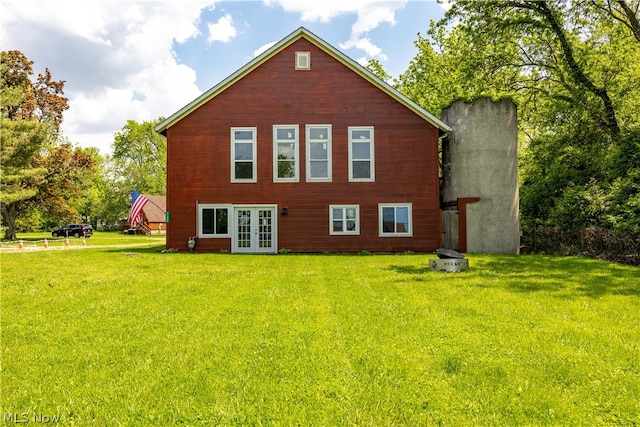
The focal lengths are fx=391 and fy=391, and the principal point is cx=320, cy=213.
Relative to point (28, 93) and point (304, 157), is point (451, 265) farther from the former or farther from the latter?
point (28, 93)

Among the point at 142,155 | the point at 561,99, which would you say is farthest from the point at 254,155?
the point at 142,155

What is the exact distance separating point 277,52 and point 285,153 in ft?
14.9

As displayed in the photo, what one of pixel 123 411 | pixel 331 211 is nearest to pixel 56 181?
pixel 331 211

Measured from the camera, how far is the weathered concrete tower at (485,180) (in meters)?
17.0

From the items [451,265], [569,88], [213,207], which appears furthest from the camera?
[569,88]

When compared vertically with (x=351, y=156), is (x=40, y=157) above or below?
above

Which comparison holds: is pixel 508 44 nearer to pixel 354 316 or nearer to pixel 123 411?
pixel 354 316

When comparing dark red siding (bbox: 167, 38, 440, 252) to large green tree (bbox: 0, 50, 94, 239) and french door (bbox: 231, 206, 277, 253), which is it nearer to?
french door (bbox: 231, 206, 277, 253)

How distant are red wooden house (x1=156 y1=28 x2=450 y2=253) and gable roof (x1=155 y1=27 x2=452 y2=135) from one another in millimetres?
46

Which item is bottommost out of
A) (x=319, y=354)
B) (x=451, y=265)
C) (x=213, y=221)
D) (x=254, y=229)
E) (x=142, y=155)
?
(x=319, y=354)

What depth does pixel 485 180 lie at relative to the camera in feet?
56.1

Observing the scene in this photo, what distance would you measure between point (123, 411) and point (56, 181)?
37.8 metres

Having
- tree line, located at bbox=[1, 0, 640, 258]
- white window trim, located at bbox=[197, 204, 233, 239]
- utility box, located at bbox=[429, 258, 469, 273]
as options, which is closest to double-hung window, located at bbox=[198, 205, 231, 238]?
white window trim, located at bbox=[197, 204, 233, 239]

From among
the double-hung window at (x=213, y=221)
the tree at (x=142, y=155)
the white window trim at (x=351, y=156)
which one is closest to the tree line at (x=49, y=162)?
the tree at (x=142, y=155)
